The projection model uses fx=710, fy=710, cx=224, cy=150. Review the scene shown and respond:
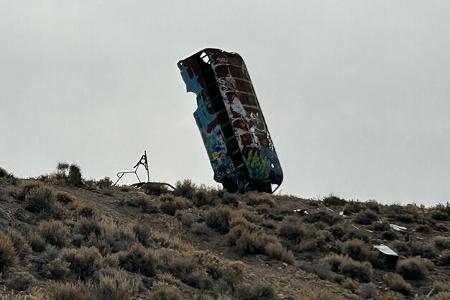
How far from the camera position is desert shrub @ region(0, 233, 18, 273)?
39.4 feet

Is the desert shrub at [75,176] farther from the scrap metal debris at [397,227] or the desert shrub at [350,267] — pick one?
the scrap metal debris at [397,227]

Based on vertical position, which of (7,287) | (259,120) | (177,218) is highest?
(259,120)

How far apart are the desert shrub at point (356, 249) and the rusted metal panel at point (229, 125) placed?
25.3 ft

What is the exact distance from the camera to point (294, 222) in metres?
22.5

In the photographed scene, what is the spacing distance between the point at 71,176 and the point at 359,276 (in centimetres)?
1083

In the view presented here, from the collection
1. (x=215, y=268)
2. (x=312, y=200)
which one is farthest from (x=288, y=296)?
(x=312, y=200)

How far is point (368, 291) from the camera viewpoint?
54.2ft

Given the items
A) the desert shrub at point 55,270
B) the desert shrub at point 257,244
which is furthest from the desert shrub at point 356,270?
the desert shrub at point 55,270

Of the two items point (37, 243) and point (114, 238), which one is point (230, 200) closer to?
point (114, 238)

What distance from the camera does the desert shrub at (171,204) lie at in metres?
22.2

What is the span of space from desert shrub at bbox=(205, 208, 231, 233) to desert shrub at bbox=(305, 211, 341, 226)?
12.0 ft

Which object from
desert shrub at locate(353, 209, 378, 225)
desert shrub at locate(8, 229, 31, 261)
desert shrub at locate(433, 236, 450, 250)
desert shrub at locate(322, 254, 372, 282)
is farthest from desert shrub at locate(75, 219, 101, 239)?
desert shrub at locate(353, 209, 378, 225)

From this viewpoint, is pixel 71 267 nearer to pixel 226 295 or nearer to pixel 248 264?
pixel 226 295

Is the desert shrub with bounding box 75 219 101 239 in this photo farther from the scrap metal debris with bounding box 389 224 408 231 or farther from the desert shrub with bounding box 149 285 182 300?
the scrap metal debris with bounding box 389 224 408 231
